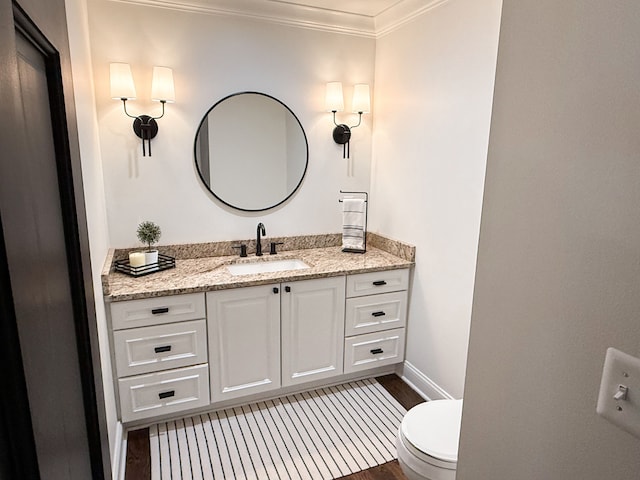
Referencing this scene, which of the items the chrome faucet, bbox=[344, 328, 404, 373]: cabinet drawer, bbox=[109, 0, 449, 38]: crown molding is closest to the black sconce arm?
bbox=[109, 0, 449, 38]: crown molding

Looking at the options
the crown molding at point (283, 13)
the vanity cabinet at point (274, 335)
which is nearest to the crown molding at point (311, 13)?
the crown molding at point (283, 13)

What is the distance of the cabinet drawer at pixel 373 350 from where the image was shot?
2.71 meters

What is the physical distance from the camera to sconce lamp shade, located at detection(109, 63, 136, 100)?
2281 millimetres

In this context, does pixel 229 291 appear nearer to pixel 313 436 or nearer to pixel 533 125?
pixel 313 436

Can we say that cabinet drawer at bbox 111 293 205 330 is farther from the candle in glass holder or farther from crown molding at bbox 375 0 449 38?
crown molding at bbox 375 0 449 38

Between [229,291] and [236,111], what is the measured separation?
1207mm

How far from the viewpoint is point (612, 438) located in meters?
0.58

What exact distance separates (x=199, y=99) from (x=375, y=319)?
1831 millimetres

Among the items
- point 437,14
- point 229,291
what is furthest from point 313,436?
point 437,14

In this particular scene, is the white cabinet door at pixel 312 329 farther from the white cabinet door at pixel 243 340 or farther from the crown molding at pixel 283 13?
the crown molding at pixel 283 13

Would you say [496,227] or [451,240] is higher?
[496,227]

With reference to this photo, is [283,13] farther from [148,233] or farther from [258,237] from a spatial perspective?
[148,233]

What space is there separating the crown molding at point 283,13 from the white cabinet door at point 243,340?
1710mm

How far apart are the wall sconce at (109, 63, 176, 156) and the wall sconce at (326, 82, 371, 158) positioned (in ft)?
3.39
